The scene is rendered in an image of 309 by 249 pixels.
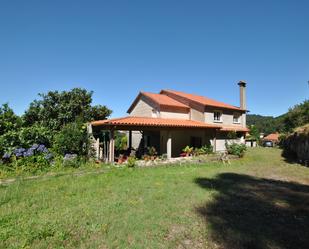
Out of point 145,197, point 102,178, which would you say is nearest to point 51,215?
point 145,197

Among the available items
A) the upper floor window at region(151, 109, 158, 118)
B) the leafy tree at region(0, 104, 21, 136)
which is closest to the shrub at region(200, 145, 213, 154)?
the upper floor window at region(151, 109, 158, 118)

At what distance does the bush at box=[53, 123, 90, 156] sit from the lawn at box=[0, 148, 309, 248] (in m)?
4.84

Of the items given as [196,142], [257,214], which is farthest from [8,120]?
[196,142]

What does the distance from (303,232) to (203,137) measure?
18.3m

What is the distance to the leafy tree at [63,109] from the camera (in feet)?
85.8

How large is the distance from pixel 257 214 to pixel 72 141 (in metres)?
12.5

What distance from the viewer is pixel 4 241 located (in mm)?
4957

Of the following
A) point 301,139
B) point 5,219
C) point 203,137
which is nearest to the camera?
point 5,219

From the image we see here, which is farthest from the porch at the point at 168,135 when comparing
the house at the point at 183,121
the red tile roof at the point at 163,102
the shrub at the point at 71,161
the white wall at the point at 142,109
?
the shrub at the point at 71,161

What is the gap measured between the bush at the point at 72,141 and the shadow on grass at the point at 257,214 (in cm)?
895

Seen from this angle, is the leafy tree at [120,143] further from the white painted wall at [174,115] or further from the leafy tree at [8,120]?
the leafy tree at [8,120]

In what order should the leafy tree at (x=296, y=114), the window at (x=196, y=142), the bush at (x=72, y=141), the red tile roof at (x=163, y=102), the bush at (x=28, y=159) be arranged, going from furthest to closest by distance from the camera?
1. the leafy tree at (x=296, y=114)
2. the window at (x=196, y=142)
3. the red tile roof at (x=163, y=102)
4. the bush at (x=72, y=141)
5. the bush at (x=28, y=159)

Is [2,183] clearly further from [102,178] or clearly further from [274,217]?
[274,217]

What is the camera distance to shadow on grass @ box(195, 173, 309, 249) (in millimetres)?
5105
